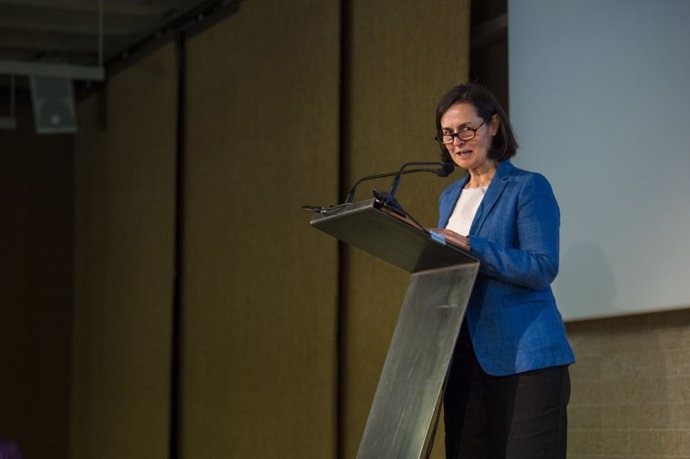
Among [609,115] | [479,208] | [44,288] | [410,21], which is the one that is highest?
[410,21]

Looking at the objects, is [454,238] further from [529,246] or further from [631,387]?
[631,387]

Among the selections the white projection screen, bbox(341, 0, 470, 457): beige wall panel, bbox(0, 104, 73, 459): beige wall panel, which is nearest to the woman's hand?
the white projection screen

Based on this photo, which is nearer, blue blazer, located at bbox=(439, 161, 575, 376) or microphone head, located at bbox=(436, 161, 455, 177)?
blue blazer, located at bbox=(439, 161, 575, 376)

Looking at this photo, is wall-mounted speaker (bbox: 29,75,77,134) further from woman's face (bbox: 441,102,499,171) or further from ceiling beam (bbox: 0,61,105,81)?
woman's face (bbox: 441,102,499,171)

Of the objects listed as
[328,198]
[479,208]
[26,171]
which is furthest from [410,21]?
[26,171]

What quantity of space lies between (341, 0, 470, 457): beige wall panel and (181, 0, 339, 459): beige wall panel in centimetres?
10

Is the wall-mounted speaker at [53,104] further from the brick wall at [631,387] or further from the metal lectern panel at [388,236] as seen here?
the metal lectern panel at [388,236]

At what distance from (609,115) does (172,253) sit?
3.11 m

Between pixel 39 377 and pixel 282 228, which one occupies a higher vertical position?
pixel 282 228

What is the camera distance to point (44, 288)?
737 centimetres

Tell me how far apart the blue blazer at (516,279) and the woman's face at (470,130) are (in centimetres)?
7

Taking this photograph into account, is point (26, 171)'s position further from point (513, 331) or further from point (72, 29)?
point (513, 331)

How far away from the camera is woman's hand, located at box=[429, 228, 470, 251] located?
2170 mm

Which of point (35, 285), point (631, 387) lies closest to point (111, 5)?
point (35, 285)
